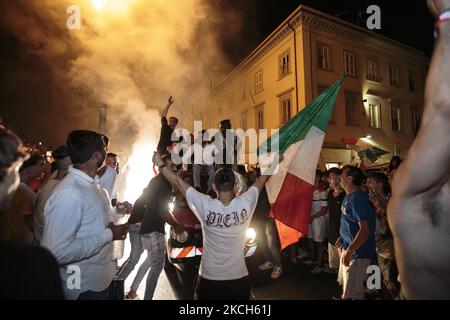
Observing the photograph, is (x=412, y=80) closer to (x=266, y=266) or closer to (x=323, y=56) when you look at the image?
(x=323, y=56)

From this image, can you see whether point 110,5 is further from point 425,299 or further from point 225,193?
point 425,299

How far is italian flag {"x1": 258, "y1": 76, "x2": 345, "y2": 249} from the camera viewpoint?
10.3 feet

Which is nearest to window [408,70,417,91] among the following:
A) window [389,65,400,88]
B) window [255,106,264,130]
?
window [389,65,400,88]

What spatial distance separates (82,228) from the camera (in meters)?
2.28

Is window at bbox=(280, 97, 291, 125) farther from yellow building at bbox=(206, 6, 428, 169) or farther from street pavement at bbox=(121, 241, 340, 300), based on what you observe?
street pavement at bbox=(121, 241, 340, 300)

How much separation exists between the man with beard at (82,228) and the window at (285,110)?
56.3 feet

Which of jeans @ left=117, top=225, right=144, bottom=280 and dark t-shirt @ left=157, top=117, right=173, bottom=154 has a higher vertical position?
dark t-shirt @ left=157, top=117, right=173, bottom=154

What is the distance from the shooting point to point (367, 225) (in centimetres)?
349

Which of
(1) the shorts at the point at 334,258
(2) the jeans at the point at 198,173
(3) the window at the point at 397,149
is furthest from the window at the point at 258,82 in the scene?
(1) the shorts at the point at 334,258

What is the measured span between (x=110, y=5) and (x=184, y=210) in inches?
371

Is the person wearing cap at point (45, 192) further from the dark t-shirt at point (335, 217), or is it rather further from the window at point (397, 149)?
the window at point (397, 149)

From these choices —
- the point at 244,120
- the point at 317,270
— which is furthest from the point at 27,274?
the point at 244,120

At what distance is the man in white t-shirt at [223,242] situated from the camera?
8.93 feet

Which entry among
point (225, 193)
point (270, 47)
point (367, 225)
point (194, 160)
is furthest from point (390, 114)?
point (225, 193)
